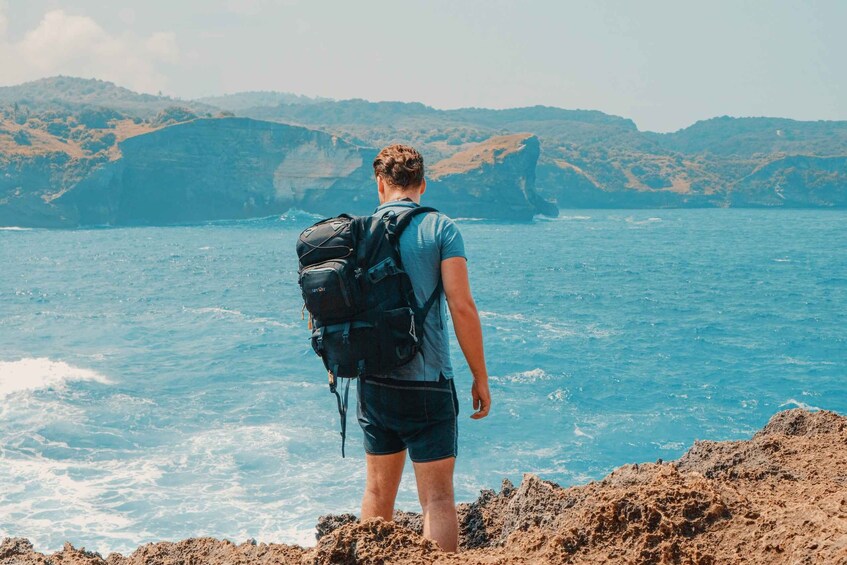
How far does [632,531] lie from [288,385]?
2418 cm

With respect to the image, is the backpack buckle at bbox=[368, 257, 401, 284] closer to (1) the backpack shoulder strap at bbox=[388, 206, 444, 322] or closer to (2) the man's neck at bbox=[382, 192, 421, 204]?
(1) the backpack shoulder strap at bbox=[388, 206, 444, 322]

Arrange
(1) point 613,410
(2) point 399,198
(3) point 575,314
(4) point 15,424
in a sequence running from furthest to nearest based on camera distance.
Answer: (3) point 575,314, (1) point 613,410, (4) point 15,424, (2) point 399,198

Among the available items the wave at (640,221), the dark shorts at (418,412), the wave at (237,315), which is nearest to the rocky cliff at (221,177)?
the wave at (640,221)

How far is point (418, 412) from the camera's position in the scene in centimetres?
360

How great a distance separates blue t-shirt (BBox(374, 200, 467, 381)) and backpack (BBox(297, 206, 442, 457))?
0.06 meters

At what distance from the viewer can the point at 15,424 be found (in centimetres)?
2069

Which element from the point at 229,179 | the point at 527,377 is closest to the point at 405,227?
the point at 527,377

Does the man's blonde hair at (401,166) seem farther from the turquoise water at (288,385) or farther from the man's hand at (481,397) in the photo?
the turquoise water at (288,385)

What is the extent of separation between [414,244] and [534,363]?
26982mm

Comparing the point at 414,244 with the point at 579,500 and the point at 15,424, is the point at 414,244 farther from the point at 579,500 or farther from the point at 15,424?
the point at 15,424

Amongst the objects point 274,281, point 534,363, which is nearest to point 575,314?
point 534,363

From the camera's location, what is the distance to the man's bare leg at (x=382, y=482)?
3.76 metres

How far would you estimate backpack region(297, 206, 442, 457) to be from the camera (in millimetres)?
3414

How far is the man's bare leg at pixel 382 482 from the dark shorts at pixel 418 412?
16 centimetres
